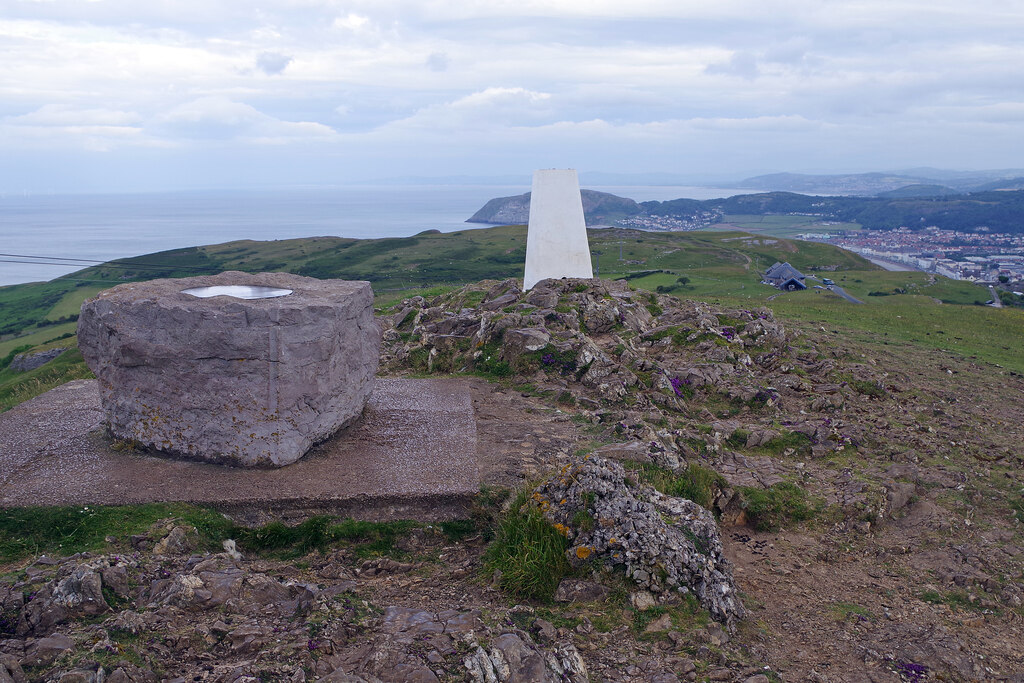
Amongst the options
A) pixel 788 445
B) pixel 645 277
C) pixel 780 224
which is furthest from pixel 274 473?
pixel 780 224

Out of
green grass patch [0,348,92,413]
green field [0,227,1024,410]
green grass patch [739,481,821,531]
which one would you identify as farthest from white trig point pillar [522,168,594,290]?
green grass patch [0,348,92,413]

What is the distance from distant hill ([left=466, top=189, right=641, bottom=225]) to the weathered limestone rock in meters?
145

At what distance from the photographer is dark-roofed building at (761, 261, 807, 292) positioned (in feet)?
137

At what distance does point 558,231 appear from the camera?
20.8 metres

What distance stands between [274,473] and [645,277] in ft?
126

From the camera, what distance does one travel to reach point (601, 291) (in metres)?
18.1

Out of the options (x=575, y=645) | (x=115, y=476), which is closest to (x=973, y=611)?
(x=575, y=645)

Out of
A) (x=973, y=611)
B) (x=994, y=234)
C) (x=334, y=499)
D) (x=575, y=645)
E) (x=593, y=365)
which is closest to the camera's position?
(x=575, y=645)

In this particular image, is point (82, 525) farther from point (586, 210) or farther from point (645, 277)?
point (586, 210)

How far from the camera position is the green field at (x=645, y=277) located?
23109 millimetres

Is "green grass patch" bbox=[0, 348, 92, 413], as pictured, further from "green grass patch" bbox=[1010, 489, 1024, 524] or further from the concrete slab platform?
"green grass patch" bbox=[1010, 489, 1024, 524]

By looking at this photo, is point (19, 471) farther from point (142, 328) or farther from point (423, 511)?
point (423, 511)

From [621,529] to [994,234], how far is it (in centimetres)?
16628

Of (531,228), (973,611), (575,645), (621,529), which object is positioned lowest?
(973,611)
